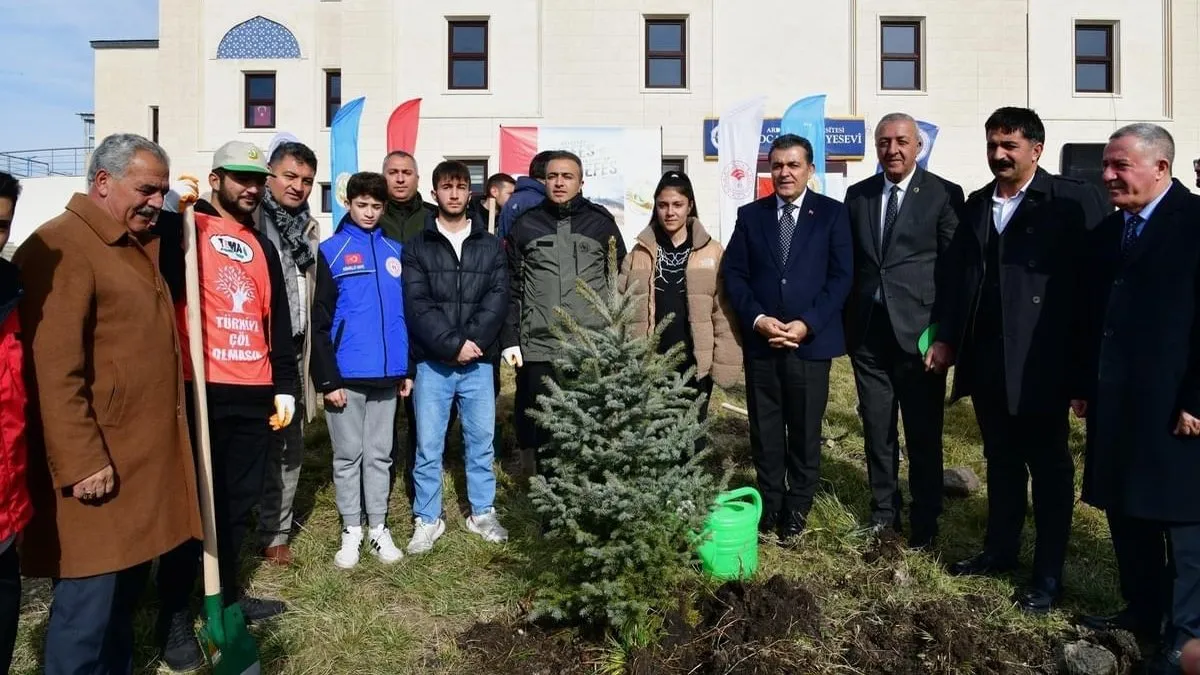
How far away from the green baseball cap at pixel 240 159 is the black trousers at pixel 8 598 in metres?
1.90

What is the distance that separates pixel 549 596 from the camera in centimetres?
362

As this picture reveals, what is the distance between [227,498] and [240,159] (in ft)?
5.29

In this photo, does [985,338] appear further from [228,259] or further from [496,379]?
[228,259]

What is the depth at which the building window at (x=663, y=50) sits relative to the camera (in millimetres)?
17984

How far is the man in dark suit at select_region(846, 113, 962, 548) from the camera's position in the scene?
444 centimetres

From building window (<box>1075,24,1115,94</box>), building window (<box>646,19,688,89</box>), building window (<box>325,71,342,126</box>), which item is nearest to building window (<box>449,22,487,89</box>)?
building window (<box>325,71,342,126</box>)

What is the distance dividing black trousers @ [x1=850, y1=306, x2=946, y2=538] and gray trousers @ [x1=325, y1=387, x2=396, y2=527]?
2.78m

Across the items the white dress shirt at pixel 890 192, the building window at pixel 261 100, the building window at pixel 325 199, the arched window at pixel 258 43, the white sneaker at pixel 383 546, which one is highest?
the arched window at pixel 258 43

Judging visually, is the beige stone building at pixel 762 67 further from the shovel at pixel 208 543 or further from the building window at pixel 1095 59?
the shovel at pixel 208 543

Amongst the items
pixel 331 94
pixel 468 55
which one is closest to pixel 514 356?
pixel 468 55

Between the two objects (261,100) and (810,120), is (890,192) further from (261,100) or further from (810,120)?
(261,100)

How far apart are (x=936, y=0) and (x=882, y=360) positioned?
54.1 feet

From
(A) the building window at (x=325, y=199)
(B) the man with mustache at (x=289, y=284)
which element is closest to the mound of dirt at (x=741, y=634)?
(B) the man with mustache at (x=289, y=284)

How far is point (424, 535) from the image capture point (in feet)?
15.8
